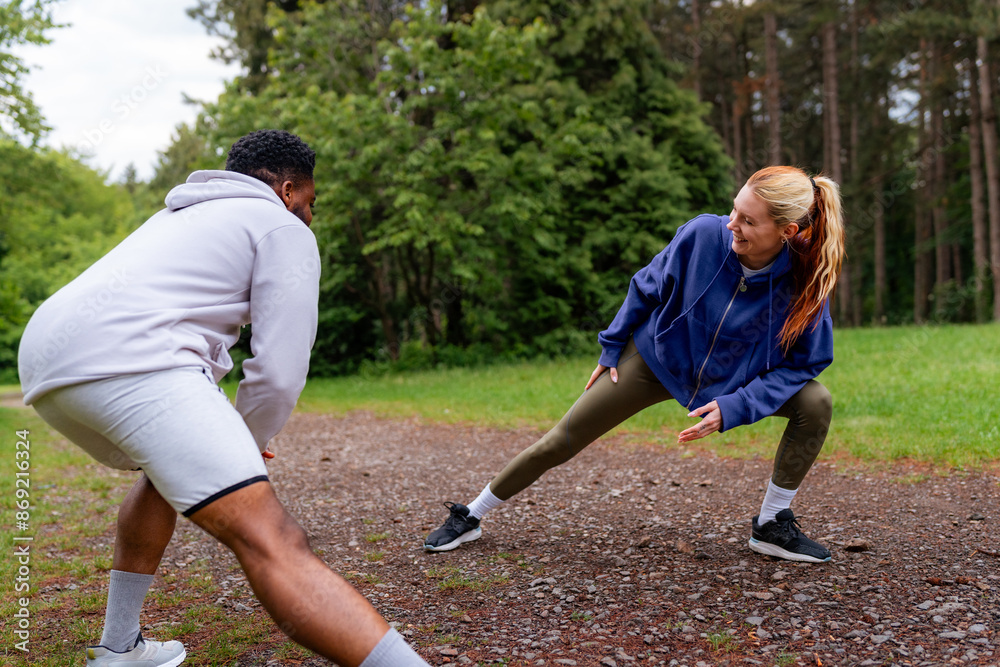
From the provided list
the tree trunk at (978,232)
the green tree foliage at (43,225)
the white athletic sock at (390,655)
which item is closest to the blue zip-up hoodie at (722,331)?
the white athletic sock at (390,655)

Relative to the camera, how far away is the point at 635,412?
330 cm

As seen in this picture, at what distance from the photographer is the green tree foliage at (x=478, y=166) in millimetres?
12281

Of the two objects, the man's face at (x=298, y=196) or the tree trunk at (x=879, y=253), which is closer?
the man's face at (x=298, y=196)

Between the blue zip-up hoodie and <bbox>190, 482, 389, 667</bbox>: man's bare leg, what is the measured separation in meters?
1.78

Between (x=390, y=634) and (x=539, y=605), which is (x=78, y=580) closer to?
(x=539, y=605)

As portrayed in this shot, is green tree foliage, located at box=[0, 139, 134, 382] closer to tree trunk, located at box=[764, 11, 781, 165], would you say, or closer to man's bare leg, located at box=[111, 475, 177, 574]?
man's bare leg, located at box=[111, 475, 177, 574]

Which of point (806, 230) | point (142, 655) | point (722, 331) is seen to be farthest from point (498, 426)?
point (142, 655)

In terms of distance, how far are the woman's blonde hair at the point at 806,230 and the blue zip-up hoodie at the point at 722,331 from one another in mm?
50

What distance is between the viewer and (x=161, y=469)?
1.77 m

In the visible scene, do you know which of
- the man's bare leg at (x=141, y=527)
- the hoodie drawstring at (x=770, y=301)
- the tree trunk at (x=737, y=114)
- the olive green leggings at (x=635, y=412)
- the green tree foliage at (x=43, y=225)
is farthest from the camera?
the tree trunk at (x=737, y=114)

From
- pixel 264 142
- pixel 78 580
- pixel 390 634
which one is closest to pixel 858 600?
pixel 390 634

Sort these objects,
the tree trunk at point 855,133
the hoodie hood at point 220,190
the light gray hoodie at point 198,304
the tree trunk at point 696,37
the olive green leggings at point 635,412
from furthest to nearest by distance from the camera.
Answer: the tree trunk at point 855,133
the tree trunk at point 696,37
the olive green leggings at point 635,412
the hoodie hood at point 220,190
the light gray hoodie at point 198,304

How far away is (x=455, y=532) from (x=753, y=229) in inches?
84.9

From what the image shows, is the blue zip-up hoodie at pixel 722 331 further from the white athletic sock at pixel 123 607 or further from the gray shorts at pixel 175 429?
the white athletic sock at pixel 123 607
